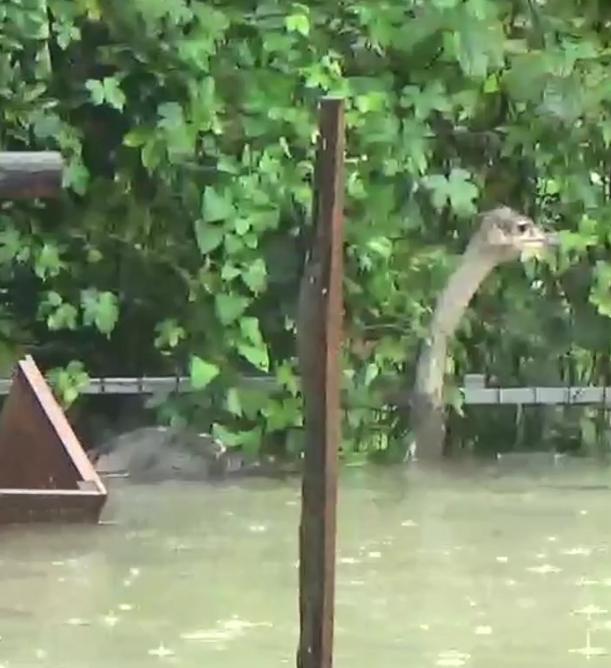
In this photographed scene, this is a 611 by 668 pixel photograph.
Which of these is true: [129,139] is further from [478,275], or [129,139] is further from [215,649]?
[215,649]

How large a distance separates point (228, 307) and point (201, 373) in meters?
0.20

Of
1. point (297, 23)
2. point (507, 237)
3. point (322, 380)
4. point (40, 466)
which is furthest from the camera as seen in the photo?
point (507, 237)

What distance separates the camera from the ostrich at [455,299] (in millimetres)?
5137

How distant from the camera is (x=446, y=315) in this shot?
17.0 feet

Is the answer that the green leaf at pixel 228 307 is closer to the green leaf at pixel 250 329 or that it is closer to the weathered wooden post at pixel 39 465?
the green leaf at pixel 250 329

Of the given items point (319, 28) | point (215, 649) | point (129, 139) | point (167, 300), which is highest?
point (319, 28)

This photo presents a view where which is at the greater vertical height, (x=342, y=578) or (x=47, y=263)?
(x=47, y=263)

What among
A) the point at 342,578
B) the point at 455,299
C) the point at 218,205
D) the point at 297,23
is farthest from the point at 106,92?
the point at 342,578

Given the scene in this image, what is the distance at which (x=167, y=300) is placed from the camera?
17.1 feet

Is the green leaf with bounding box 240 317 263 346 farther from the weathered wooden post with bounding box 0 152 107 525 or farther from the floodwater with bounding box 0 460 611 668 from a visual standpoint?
the weathered wooden post with bounding box 0 152 107 525

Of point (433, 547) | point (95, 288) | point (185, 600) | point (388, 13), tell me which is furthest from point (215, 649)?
point (388, 13)

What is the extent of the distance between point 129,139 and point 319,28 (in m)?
0.62

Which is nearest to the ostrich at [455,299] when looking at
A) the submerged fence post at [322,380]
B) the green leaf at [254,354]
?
the green leaf at [254,354]

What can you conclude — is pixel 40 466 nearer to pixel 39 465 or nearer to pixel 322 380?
pixel 39 465
